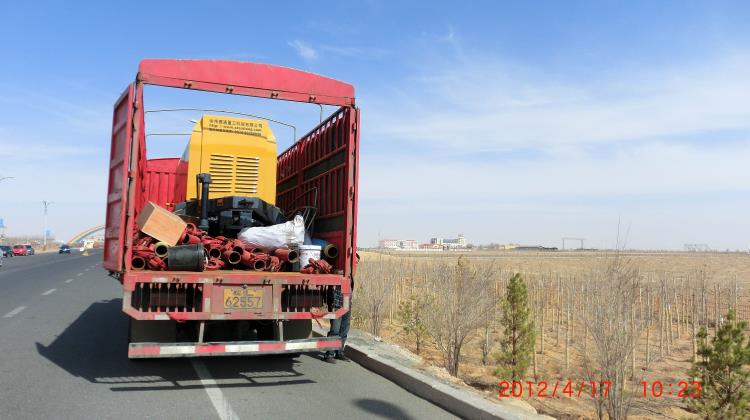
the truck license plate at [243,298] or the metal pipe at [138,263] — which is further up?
the metal pipe at [138,263]

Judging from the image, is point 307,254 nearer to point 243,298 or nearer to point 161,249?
point 243,298

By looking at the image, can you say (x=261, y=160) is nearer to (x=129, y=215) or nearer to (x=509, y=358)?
(x=129, y=215)

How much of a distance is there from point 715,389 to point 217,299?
554 cm

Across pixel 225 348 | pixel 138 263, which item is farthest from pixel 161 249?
pixel 225 348

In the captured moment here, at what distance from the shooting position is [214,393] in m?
5.83

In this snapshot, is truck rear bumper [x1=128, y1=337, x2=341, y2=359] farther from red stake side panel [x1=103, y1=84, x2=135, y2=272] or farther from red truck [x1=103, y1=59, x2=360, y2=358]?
red stake side panel [x1=103, y1=84, x2=135, y2=272]

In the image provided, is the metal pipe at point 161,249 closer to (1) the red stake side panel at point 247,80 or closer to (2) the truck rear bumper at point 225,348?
(2) the truck rear bumper at point 225,348

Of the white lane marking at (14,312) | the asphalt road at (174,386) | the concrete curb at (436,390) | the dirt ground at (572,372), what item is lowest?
the dirt ground at (572,372)

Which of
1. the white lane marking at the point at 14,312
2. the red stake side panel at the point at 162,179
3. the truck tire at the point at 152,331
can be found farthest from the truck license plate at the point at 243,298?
the white lane marking at the point at 14,312

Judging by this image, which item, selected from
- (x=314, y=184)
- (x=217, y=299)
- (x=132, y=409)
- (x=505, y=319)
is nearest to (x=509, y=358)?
(x=505, y=319)

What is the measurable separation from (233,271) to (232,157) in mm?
2698

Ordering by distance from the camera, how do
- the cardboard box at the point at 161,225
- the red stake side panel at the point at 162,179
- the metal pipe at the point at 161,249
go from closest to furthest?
1. the metal pipe at the point at 161,249
2. the cardboard box at the point at 161,225
3. the red stake side panel at the point at 162,179

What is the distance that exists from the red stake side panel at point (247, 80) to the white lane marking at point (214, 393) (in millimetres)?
3148

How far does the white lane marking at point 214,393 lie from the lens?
512cm
